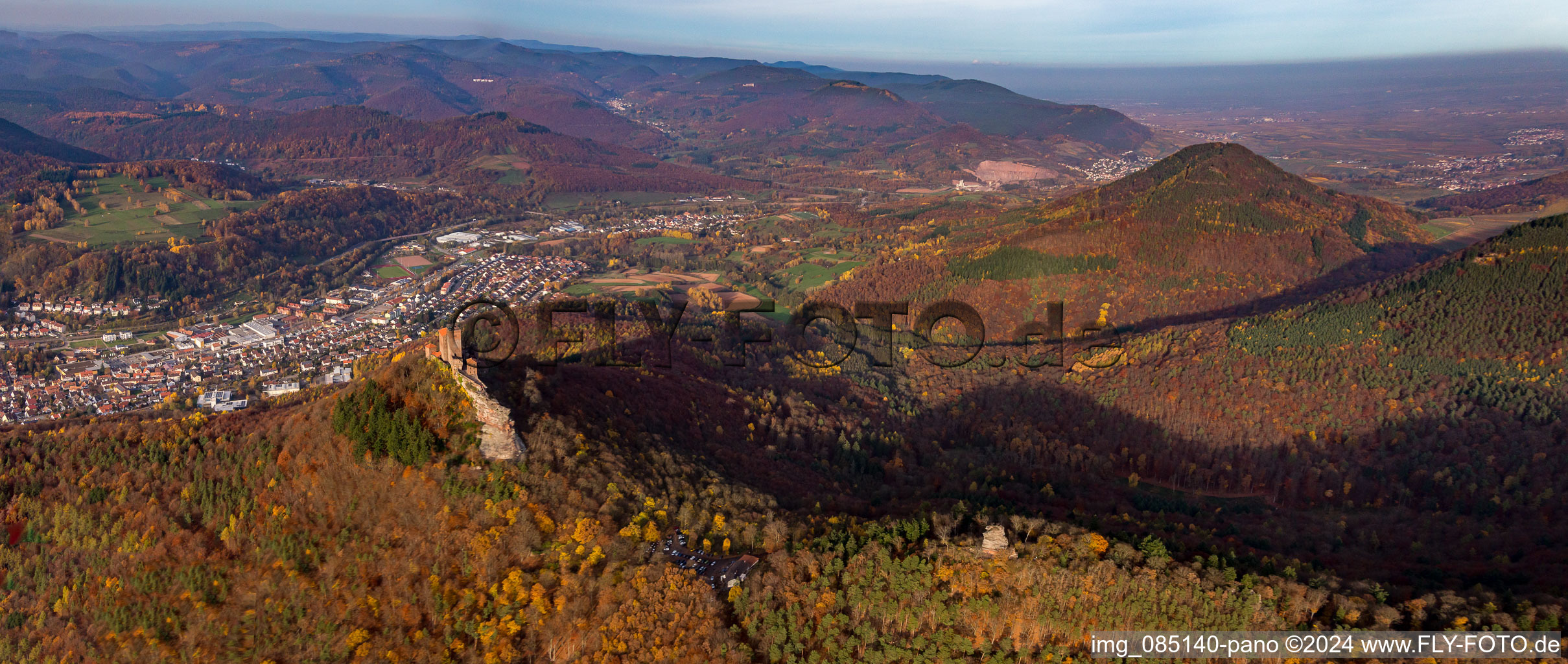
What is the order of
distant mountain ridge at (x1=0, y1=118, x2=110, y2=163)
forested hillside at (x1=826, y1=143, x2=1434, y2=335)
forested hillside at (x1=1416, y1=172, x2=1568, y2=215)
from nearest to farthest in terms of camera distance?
forested hillside at (x1=826, y1=143, x2=1434, y2=335) < forested hillside at (x1=1416, y1=172, x2=1568, y2=215) < distant mountain ridge at (x1=0, y1=118, x2=110, y2=163)

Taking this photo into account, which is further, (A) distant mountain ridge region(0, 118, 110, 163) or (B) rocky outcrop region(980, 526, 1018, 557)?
(A) distant mountain ridge region(0, 118, 110, 163)

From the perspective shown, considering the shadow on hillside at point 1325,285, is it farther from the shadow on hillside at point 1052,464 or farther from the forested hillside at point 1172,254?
the shadow on hillside at point 1052,464

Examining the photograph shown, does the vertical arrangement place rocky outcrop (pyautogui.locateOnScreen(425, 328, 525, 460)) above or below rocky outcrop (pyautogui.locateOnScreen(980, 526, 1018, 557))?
above

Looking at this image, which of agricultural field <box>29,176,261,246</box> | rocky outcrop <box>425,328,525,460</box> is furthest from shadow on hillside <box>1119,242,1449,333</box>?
agricultural field <box>29,176,261,246</box>

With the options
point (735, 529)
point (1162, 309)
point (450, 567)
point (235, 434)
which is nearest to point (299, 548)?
point (450, 567)

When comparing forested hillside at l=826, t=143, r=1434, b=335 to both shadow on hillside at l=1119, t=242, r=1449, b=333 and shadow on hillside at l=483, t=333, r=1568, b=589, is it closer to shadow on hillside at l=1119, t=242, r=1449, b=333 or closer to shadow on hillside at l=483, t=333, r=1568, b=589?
shadow on hillside at l=1119, t=242, r=1449, b=333

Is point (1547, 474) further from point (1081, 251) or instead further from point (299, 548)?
point (299, 548)

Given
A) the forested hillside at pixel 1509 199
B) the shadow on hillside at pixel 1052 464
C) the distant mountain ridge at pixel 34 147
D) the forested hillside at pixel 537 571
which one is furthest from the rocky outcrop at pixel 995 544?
the distant mountain ridge at pixel 34 147

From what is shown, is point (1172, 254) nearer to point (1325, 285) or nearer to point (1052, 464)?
point (1325, 285)

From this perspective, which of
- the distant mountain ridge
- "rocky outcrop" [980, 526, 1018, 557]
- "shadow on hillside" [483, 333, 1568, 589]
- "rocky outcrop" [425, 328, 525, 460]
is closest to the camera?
"rocky outcrop" [980, 526, 1018, 557]
